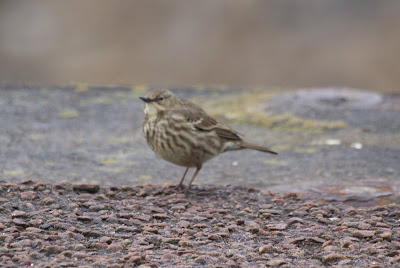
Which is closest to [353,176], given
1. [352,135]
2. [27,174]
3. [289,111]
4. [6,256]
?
[352,135]

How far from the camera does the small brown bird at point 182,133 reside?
21.2 feet

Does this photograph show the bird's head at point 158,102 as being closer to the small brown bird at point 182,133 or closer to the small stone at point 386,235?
the small brown bird at point 182,133

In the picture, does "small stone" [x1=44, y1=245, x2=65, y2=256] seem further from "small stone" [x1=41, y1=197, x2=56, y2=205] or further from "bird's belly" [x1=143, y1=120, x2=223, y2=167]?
"bird's belly" [x1=143, y1=120, x2=223, y2=167]

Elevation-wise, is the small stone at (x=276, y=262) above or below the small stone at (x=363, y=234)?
below

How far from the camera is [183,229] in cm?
487

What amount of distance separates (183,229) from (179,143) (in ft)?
5.57

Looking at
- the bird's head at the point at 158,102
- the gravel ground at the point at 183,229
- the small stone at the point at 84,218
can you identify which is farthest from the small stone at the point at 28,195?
the bird's head at the point at 158,102

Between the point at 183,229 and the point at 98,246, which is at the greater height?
the point at 183,229

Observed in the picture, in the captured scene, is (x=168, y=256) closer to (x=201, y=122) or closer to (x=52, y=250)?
(x=52, y=250)

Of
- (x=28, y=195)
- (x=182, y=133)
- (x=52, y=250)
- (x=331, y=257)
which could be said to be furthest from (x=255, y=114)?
(x=52, y=250)

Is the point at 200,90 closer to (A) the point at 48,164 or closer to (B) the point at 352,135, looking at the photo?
(B) the point at 352,135

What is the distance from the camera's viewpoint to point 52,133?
849 cm

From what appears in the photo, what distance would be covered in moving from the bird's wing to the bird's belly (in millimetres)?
71

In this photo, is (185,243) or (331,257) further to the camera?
(185,243)
